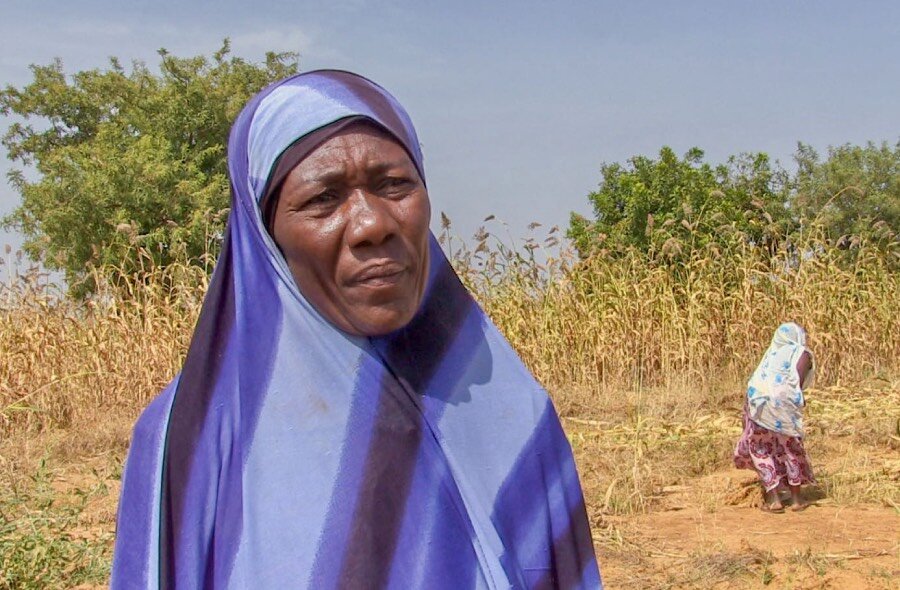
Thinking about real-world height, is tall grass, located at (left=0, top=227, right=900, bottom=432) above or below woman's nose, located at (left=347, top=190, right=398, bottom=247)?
below

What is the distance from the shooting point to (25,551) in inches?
134

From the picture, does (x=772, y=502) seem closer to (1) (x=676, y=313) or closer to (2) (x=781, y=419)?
(2) (x=781, y=419)

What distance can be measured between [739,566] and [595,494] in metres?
1.35

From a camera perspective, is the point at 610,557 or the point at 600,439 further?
the point at 600,439

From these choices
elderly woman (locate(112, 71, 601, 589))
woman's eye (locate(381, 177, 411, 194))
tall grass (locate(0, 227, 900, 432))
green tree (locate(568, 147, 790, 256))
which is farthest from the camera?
green tree (locate(568, 147, 790, 256))

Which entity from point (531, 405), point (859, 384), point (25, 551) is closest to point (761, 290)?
point (859, 384)

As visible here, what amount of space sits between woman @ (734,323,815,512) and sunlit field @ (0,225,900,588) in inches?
6.5

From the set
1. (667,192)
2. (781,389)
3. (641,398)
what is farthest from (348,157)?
(667,192)

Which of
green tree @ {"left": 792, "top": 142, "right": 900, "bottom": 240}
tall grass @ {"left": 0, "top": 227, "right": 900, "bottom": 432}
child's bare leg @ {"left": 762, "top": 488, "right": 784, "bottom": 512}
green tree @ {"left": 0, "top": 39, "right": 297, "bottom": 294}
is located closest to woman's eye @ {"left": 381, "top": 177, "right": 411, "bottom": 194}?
child's bare leg @ {"left": 762, "top": 488, "right": 784, "bottom": 512}

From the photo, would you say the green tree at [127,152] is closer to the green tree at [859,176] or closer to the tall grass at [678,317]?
the tall grass at [678,317]

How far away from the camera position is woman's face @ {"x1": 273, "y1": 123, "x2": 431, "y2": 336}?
1419mm

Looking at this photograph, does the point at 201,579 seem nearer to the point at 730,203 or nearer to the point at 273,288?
the point at 273,288

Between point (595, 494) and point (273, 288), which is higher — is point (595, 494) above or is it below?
below

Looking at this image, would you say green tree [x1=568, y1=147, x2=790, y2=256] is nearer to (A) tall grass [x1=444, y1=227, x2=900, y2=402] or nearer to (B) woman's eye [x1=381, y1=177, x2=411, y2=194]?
(A) tall grass [x1=444, y1=227, x2=900, y2=402]
